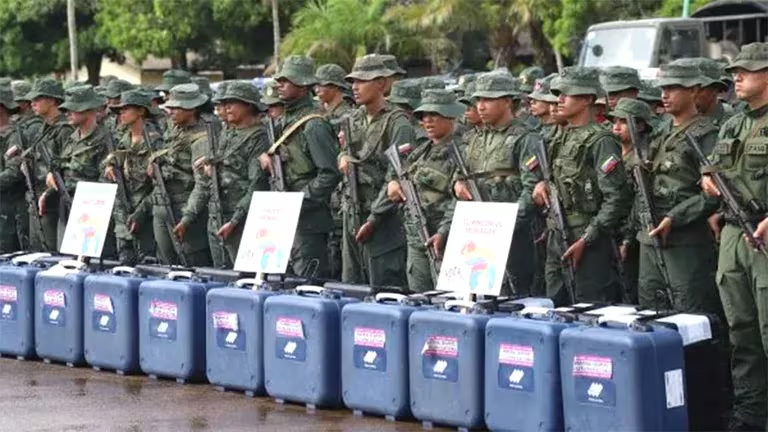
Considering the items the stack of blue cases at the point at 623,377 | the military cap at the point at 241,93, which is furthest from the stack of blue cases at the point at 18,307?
the stack of blue cases at the point at 623,377

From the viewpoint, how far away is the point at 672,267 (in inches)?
404

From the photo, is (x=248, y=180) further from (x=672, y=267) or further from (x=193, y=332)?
(x=672, y=267)

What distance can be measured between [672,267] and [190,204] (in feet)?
13.9

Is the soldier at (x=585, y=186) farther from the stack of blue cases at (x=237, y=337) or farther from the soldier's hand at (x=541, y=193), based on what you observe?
the stack of blue cases at (x=237, y=337)

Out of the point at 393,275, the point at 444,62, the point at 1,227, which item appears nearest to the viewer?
the point at 393,275

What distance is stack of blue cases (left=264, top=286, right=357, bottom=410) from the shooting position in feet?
35.0

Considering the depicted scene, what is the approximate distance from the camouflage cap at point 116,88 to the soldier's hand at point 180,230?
9.16 ft

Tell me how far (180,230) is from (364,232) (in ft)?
5.55

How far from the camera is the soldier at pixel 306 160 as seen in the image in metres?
12.4

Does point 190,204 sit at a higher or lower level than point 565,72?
lower

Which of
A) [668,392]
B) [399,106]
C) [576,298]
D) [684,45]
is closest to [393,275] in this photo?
[399,106]

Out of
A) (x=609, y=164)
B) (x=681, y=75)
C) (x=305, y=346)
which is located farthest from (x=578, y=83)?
(x=305, y=346)

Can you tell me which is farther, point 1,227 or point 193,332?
point 1,227

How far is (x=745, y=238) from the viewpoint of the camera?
9.32 m
